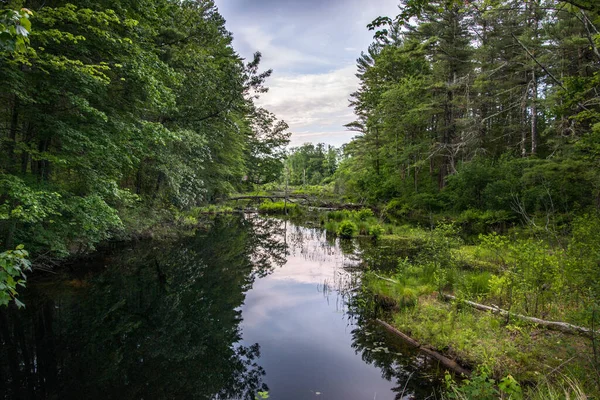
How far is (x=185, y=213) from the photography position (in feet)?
60.8

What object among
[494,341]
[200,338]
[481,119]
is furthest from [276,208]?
[494,341]

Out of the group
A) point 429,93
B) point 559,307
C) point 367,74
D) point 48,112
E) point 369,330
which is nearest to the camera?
point 559,307

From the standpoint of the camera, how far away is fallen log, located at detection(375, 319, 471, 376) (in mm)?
4746

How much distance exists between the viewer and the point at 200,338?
6.36m

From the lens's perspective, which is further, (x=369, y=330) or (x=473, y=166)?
(x=473, y=166)

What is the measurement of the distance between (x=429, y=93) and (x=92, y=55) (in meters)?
19.8

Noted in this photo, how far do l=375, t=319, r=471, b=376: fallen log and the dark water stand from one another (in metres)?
0.15

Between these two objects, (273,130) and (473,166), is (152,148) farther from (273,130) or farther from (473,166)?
(273,130)

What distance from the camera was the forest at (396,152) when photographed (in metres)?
4.79

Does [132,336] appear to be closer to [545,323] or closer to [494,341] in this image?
[494,341]

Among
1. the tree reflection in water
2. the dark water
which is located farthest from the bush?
the tree reflection in water

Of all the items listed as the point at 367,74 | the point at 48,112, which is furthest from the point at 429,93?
the point at 48,112

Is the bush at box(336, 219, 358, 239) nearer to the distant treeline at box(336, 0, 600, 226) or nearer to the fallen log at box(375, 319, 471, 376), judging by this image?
the distant treeline at box(336, 0, 600, 226)

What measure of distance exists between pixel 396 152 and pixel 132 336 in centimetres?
2274
